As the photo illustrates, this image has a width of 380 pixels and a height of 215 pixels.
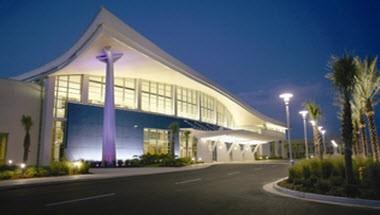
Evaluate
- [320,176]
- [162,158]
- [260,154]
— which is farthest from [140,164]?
[260,154]

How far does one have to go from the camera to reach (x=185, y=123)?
50.4 m

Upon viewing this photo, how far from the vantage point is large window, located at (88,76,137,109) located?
4075 cm

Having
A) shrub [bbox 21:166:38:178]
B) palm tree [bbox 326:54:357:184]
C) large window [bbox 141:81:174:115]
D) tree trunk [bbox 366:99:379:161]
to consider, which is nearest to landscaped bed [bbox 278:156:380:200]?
palm tree [bbox 326:54:357:184]

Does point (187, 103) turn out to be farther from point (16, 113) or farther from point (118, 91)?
point (16, 113)

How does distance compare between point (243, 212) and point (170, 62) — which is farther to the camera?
point (170, 62)

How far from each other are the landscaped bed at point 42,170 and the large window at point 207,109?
3636 centimetres

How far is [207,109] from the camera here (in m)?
59.6

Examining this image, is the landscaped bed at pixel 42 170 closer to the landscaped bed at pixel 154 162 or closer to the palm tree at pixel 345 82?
the landscaped bed at pixel 154 162

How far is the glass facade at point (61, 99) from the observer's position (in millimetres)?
35750

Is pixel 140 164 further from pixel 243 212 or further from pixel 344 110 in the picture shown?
pixel 243 212

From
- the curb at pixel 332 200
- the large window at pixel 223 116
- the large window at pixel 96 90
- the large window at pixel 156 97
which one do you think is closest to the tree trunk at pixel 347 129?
the curb at pixel 332 200

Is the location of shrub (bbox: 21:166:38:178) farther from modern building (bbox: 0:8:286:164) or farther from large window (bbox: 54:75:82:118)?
large window (bbox: 54:75:82:118)

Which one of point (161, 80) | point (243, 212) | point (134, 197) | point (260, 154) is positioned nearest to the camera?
point (243, 212)

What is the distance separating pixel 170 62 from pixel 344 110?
30567 millimetres
